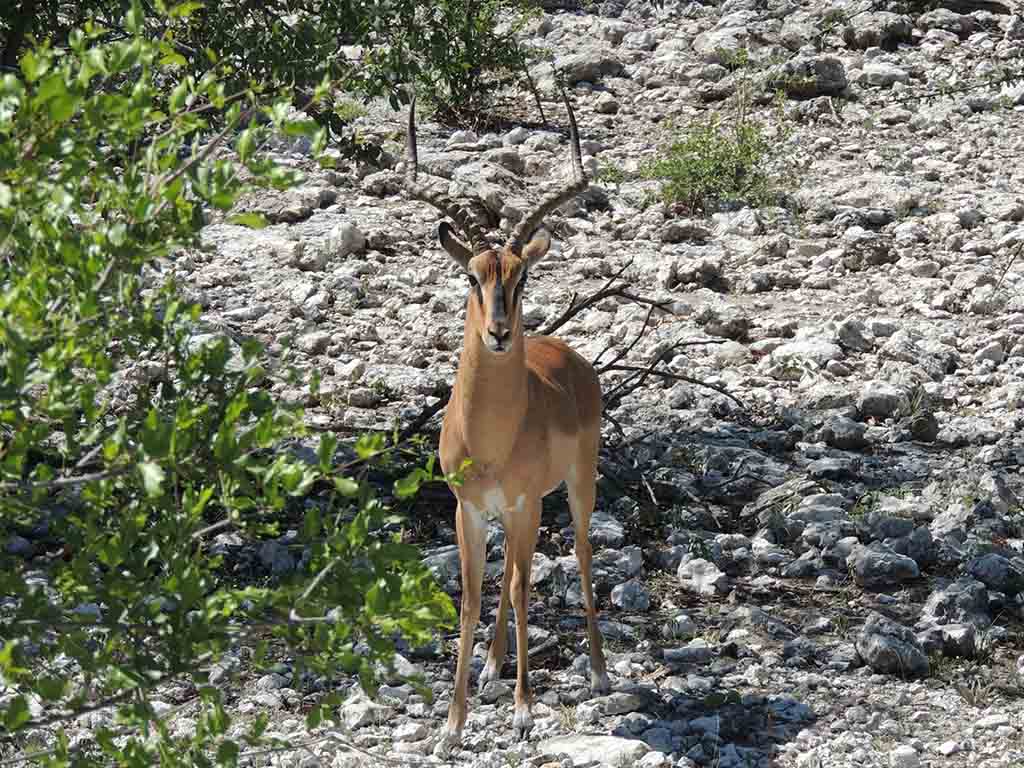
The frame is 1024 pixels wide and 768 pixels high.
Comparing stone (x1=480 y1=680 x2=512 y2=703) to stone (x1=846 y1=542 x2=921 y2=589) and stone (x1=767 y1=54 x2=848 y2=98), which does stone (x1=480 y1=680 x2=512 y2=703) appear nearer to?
stone (x1=846 y1=542 x2=921 y2=589)

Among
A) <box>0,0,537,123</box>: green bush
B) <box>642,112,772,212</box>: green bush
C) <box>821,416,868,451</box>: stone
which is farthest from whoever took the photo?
<box>642,112,772,212</box>: green bush

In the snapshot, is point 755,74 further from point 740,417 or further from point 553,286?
point 740,417

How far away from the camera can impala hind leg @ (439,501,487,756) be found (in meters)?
6.12

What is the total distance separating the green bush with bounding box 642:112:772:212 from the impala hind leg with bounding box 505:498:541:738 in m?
6.98

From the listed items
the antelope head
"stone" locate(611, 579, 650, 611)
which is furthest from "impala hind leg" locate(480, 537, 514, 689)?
the antelope head

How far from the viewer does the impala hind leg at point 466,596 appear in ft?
20.1

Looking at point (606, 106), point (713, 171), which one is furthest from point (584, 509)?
point (606, 106)

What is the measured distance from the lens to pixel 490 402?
6.16 meters

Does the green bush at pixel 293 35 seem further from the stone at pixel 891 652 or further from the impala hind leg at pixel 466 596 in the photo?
the stone at pixel 891 652

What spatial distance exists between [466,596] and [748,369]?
4.70 meters

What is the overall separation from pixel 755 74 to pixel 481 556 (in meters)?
10.1

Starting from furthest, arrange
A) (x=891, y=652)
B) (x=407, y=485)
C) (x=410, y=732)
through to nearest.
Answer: (x=891, y=652) → (x=410, y=732) → (x=407, y=485)

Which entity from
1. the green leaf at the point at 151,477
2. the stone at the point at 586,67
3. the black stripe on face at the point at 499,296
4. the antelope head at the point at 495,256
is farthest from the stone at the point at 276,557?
the stone at the point at 586,67

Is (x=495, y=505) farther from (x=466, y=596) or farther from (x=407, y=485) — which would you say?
(x=407, y=485)
